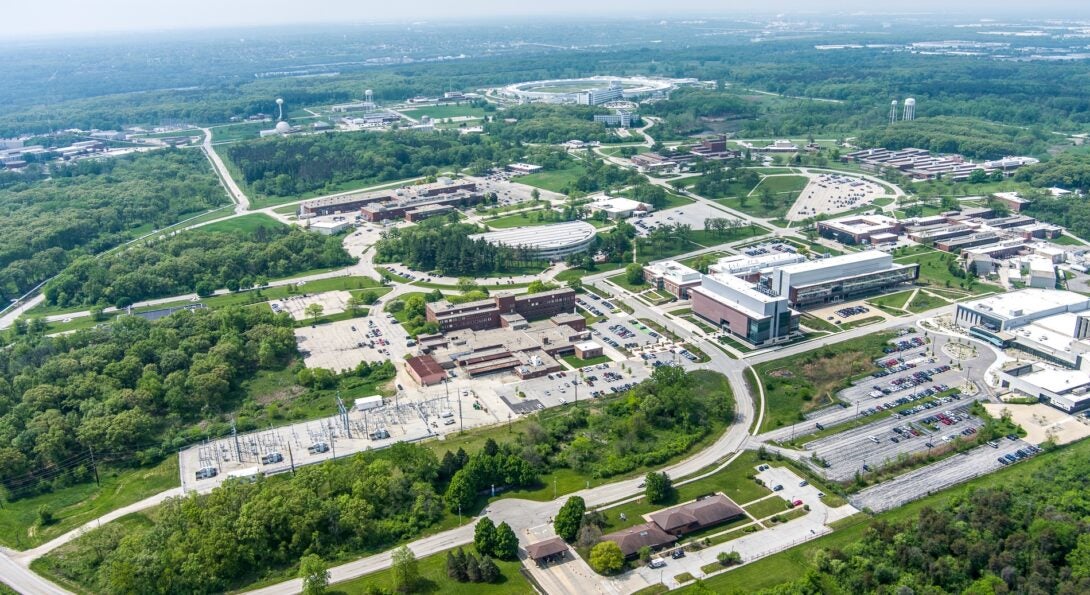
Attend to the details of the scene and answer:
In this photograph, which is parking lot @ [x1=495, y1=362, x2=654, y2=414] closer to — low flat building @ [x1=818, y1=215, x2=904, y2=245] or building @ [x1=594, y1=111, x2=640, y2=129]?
low flat building @ [x1=818, y1=215, x2=904, y2=245]

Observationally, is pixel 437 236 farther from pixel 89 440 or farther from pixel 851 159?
pixel 851 159

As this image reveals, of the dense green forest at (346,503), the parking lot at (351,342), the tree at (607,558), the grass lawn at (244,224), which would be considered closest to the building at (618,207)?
the parking lot at (351,342)

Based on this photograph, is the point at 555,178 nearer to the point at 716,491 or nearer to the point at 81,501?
the point at 716,491

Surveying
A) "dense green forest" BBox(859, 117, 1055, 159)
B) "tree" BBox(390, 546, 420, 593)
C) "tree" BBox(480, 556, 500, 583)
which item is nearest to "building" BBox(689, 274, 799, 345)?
"tree" BBox(480, 556, 500, 583)

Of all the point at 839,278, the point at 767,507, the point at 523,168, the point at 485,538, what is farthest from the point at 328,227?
the point at 767,507

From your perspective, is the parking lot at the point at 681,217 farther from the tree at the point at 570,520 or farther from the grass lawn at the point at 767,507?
the tree at the point at 570,520

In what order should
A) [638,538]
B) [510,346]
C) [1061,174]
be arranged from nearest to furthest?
[638,538] → [510,346] → [1061,174]
